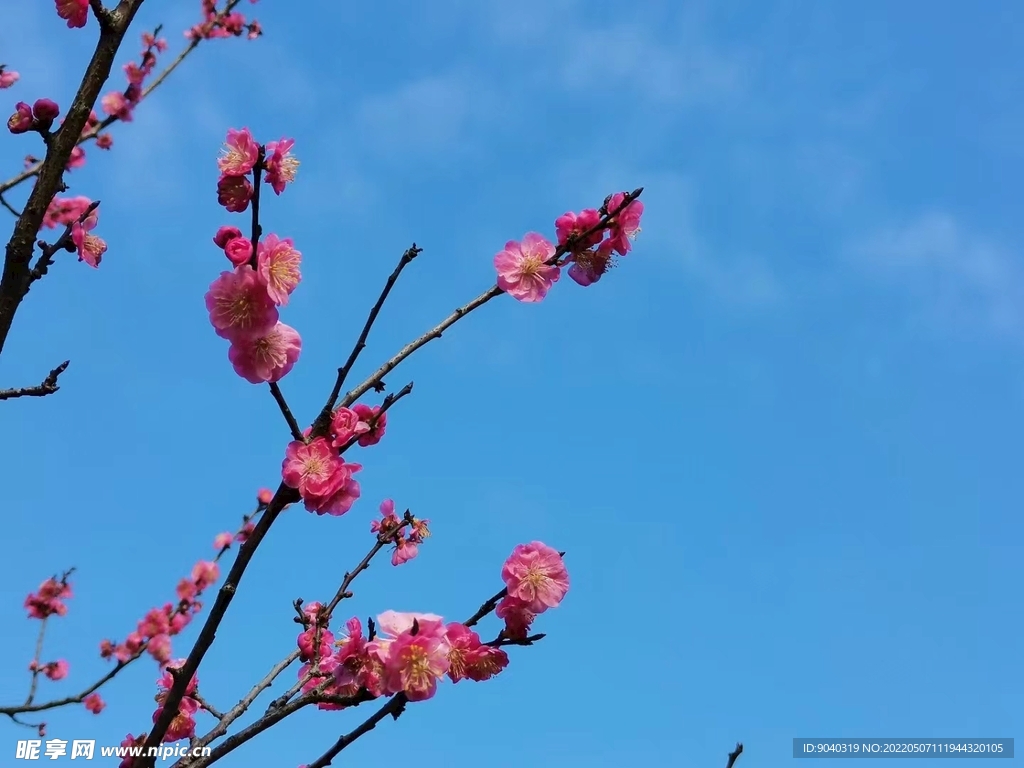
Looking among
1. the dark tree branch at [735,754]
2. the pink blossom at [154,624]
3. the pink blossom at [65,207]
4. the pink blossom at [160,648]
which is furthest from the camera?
the pink blossom at [154,624]

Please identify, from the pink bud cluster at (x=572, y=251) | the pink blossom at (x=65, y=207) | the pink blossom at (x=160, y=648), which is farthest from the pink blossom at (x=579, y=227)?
the pink blossom at (x=160, y=648)

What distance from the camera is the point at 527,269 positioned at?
9.39 ft

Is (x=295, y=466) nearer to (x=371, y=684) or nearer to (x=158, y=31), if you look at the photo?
(x=371, y=684)

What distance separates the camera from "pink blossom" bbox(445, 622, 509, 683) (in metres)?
2.35

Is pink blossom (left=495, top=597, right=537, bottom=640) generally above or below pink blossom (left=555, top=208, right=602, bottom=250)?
below

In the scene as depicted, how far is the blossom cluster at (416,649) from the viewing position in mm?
2129

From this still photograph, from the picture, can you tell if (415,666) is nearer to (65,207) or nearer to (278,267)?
(278,267)

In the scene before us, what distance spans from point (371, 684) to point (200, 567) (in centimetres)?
526

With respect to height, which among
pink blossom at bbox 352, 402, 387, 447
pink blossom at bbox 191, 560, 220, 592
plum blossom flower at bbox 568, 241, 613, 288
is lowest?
pink blossom at bbox 352, 402, 387, 447

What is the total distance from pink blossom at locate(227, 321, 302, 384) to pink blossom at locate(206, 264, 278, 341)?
3 cm

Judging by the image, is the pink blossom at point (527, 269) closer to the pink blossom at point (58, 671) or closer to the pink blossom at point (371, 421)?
the pink blossom at point (371, 421)

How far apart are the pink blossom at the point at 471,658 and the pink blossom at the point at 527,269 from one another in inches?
46.1

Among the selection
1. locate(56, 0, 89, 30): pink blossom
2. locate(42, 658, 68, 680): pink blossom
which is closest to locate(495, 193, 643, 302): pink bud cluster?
locate(56, 0, 89, 30): pink blossom

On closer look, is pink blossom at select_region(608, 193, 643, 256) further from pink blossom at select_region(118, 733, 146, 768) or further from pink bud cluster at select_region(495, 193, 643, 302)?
pink blossom at select_region(118, 733, 146, 768)
